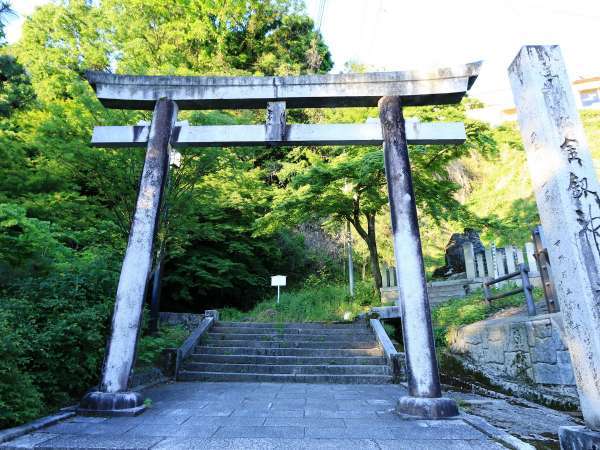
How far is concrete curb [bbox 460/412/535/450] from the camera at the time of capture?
3259 millimetres

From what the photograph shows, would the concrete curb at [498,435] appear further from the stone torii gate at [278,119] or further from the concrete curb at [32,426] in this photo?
the concrete curb at [32,426]

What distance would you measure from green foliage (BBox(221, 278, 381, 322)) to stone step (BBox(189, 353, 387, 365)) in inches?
133

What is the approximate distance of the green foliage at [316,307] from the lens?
485 inches

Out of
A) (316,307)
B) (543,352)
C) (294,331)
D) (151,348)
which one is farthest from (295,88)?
(316,307)

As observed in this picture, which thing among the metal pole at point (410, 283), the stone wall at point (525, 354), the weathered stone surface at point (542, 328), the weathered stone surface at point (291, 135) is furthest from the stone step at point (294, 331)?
the weathered stone surface at point (291, 135)

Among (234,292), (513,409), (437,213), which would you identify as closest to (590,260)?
(513,409)

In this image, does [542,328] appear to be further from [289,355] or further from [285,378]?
[289,355]

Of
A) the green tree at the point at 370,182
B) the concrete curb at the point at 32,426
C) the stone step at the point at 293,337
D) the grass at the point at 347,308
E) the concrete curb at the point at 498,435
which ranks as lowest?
the concrete curb at the point at 498,435

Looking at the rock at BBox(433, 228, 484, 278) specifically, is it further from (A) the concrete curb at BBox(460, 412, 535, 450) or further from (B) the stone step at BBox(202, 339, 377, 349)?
(A) the concrete curb at BBox(460, 412, 535, 450)

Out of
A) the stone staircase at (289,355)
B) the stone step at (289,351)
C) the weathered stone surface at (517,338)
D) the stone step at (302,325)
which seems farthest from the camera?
the stone step at (302,325)

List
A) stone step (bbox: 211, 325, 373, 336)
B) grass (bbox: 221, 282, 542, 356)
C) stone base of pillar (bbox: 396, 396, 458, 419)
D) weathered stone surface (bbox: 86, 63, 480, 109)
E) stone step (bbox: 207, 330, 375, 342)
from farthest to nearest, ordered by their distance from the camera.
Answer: stone step (bbox: 211, 325, 373, 336) → stone step (bbox: 207, 330, 375, 342) → grass (bbox: 221, 282, 542, 356) → weathered stone surface (bbox: 86, 63, 480, 109) → stone base of pillar (bbox: 396, 396, 458, 419)

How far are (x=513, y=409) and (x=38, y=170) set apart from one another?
10979 mm

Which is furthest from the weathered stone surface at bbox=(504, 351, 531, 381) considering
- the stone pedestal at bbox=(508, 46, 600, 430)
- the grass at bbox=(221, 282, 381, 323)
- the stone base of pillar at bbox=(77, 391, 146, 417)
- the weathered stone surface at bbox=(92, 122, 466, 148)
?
the stone base of pillar at bbox=(77, 391, 146, 417)

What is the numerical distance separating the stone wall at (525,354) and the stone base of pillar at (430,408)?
236 centimetres
